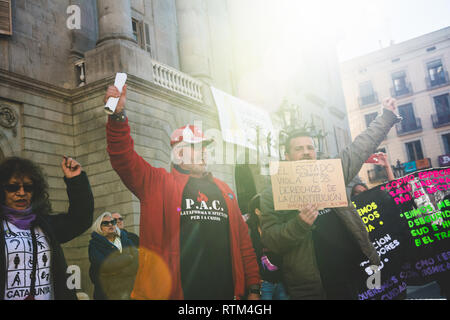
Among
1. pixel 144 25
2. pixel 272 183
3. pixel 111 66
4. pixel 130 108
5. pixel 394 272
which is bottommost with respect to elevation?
pixel 394 272

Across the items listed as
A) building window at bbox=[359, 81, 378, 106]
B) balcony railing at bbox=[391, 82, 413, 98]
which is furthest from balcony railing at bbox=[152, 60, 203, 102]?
balcony railing at bbox=[391, 82, 413, 98]

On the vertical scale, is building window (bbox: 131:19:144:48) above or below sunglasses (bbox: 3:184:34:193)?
above

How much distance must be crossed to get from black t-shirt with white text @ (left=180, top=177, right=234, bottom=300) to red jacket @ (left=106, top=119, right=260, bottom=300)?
0.05 meters

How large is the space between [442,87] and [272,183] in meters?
16.9

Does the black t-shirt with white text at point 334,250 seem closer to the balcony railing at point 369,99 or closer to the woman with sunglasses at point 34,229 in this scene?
the woman with sunglasses at point 34,229

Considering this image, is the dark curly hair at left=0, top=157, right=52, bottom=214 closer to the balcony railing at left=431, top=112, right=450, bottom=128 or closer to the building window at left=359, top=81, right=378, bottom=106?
the building window at left=359, top=81, right=378, bottom=106

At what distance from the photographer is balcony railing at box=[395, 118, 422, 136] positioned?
2131 centimetres

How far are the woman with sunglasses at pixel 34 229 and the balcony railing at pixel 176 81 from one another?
6.07 meters

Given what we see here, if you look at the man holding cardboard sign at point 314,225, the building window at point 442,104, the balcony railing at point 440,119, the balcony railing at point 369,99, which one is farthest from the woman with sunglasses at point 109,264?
the balcony railing at point 440,119

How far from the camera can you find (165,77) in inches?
377

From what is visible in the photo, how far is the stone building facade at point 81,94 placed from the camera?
775 cm
